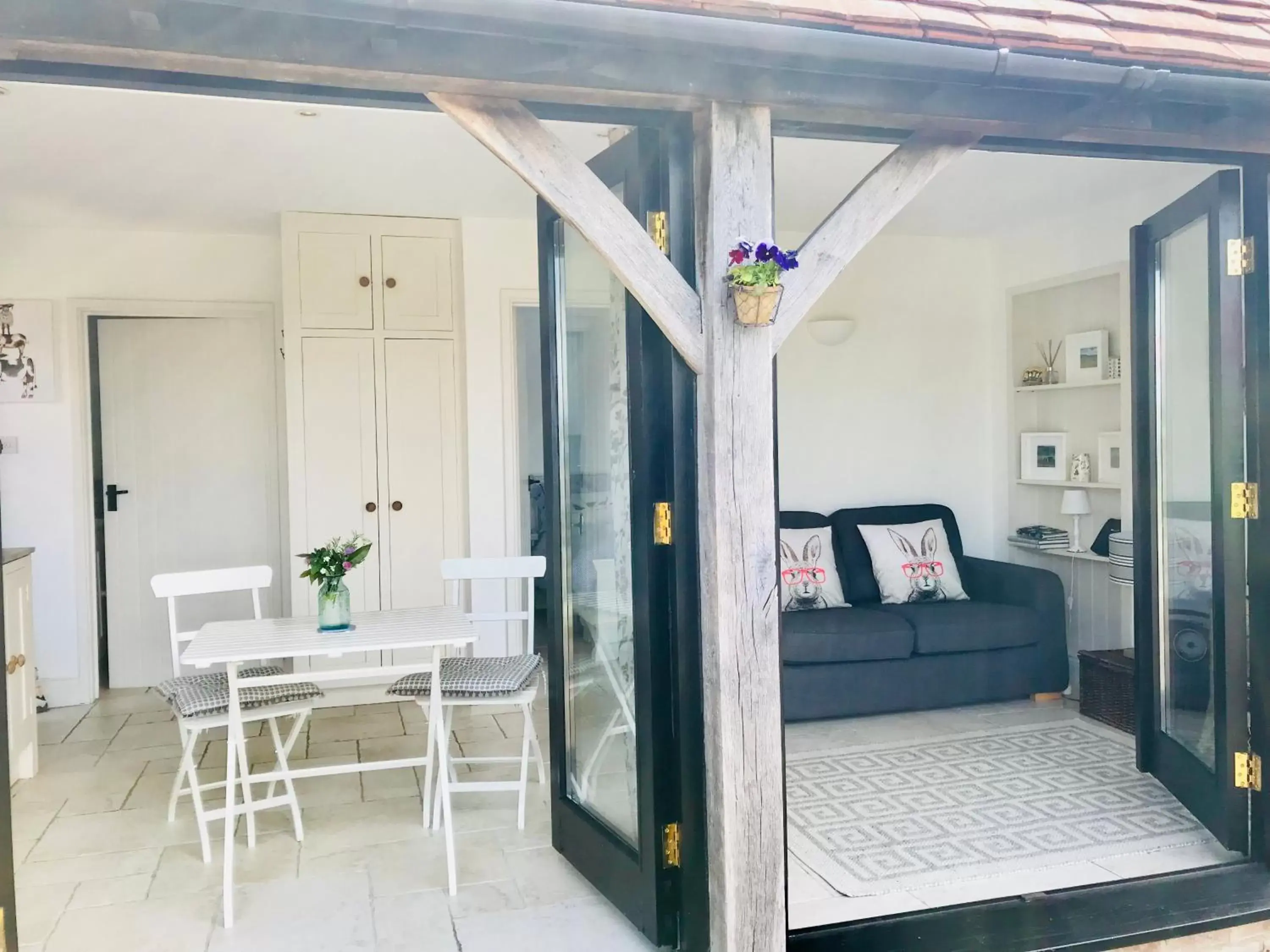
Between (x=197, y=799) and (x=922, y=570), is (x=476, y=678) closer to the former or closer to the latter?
(x=197, y=799)

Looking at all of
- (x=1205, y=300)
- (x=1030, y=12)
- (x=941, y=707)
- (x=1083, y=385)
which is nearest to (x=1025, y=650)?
(x=941, y=707)

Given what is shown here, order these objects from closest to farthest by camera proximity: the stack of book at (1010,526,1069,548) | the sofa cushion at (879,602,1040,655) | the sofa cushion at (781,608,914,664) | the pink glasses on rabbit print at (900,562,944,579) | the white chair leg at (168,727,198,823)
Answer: the white chair leg at (168,727,198,823), the sofa cushion at (781,608,914,664), the sofa cushion at (879,602,1040,655), the pink glasses on rabbit print at (900,562,944,579), the stack of book at (1010,526,1069,548)

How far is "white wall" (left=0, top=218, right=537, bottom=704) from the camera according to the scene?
516 cm

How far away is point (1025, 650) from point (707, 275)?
3.48 meters

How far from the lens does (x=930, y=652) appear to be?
15.6ft

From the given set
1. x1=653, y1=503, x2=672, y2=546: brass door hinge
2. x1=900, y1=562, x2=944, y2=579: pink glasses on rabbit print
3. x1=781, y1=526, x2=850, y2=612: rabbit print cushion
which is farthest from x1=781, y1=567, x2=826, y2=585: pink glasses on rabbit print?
x1=653, y1=503, x2=672, y2=546: brass door hinge

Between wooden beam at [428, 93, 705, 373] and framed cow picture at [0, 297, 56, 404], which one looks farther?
framed cow picture at [0, 297, 56, 404]

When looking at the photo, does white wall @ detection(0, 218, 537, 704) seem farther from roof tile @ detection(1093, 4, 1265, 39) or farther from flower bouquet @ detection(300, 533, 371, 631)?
roof tile @ detection(1093, 4, 1265, 39)

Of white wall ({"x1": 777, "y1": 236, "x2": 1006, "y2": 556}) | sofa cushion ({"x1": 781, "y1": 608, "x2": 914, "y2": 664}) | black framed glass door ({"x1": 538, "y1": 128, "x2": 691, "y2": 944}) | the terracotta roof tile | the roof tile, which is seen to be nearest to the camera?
the terracotta roof tile

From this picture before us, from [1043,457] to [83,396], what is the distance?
5.29 metres

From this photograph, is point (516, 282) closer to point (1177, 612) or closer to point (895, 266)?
point (895, 266)

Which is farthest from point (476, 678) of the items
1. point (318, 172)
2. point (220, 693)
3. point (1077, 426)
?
point (1077, 426)

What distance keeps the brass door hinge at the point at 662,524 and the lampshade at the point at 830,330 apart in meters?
3.41

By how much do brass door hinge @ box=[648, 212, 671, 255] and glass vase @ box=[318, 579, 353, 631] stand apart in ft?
5.21
